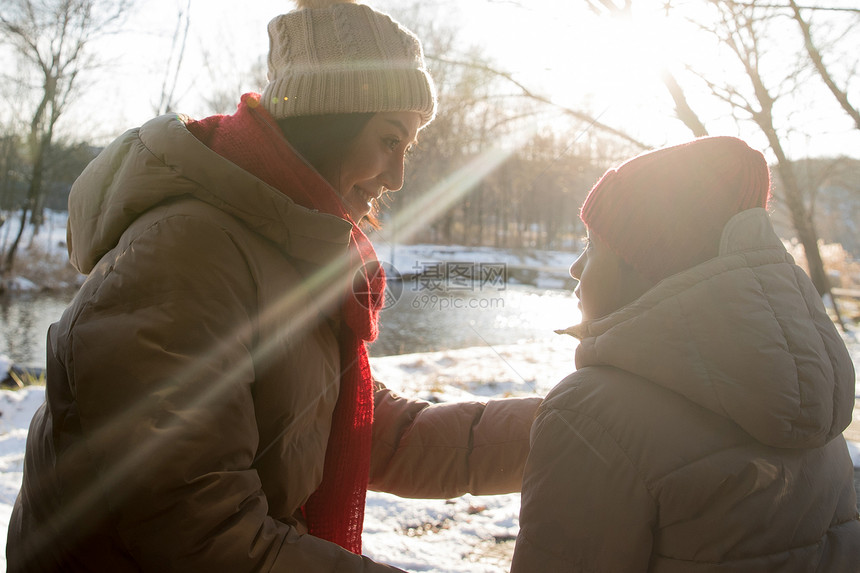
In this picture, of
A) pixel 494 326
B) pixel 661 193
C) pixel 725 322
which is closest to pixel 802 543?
pixel 725 322

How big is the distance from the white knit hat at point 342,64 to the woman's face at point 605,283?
596mm

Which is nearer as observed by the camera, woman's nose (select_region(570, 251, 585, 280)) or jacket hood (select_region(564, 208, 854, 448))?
jacket hood (select_region(564, 208, 854, 448))

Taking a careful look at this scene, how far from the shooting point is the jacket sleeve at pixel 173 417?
100 cm

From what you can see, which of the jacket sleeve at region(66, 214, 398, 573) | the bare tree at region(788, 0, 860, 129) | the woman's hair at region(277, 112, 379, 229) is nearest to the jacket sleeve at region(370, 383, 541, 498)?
the jacket sleeve at region(66, 214, 398, 573)

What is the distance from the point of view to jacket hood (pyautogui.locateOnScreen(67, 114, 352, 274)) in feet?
3.93

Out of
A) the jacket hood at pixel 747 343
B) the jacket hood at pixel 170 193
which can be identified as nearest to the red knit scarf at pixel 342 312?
the jacket hood at pixel 170 193

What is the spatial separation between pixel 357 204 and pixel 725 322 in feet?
3.02

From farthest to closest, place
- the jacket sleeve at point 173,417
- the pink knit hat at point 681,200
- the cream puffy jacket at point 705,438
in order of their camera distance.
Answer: the pink knit hat at point 681,200 → the cream puffy jacket at point 705,438 → the jacket sleeve at point 173,417

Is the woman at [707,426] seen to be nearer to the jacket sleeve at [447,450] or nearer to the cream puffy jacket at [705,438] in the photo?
the cream puffy jacket at [705,438]

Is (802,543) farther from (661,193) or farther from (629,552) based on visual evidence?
(661,193)

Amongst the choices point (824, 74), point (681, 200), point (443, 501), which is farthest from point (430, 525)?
point (824, 74)

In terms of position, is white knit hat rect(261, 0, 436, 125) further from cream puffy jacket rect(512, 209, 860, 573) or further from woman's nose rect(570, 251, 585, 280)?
cream puffy jacket rect(512, 209, 860, 573)

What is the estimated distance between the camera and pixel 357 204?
160 centimetres

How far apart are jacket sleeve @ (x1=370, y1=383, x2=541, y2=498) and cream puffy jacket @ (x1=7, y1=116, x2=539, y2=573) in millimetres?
457
